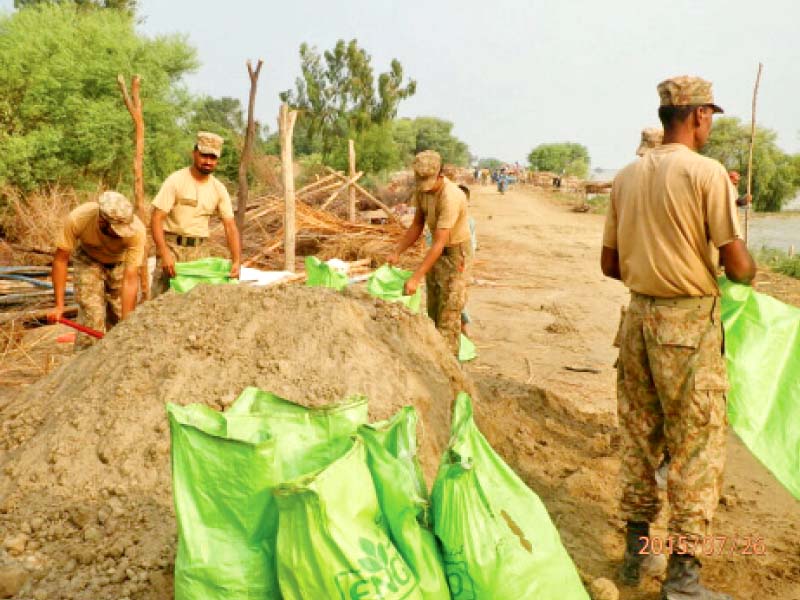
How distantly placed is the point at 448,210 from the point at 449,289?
26.7 inches

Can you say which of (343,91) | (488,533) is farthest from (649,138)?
(343,91)

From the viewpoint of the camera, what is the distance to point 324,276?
4910mm

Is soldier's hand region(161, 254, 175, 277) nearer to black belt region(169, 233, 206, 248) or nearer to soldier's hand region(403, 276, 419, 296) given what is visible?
black belt region(169, 233, 206, 248)

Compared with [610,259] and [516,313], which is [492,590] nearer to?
[610,259]

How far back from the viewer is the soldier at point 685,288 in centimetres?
247

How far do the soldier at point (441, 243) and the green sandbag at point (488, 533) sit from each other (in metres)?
2.71

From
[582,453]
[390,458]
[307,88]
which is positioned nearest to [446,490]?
[390,458]

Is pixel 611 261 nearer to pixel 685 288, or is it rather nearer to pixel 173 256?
pixel 685 288

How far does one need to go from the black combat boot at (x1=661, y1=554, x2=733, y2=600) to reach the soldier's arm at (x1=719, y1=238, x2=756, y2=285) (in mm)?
1025

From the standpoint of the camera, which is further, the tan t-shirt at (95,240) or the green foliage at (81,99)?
the green foliage at (81,99)

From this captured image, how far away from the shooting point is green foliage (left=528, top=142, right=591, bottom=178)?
267ft

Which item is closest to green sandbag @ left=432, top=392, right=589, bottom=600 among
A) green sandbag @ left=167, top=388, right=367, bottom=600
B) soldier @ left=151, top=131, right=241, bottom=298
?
green sandbag @ left=167, top=388, right=367, bottom=600

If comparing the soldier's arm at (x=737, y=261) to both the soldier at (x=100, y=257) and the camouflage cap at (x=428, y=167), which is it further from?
the soldier at (x=100, y=257)

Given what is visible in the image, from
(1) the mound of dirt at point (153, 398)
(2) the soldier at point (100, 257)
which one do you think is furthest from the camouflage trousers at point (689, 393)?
(2) the soldier at point (100, 257)
